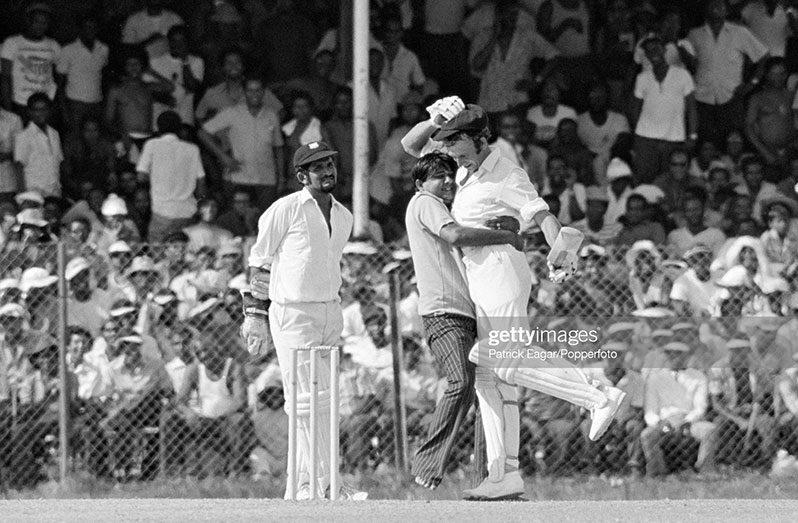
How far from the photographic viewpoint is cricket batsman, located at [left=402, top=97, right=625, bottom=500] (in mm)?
9008

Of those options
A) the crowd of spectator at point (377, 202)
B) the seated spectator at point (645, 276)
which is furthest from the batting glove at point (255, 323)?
the seated spectator at point (645, 276)

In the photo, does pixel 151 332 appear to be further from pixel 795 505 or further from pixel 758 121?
pixel 758 121

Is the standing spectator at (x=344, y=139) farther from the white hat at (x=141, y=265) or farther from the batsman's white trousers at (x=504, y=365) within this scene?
the batsman's white trousers at (x=504, y=365)

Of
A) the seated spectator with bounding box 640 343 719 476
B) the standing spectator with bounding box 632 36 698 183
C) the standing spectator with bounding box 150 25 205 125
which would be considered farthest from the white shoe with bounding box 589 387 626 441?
the standing spectator with bounding box 150 25 205 125

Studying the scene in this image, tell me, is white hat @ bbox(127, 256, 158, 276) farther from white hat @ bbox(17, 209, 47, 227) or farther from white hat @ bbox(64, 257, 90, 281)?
white hat @ bbox(17, 209, 47, 227)

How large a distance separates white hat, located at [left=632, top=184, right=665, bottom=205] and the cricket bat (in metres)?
6.65

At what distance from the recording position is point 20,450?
11.8 meters

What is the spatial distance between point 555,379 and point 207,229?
244 inches

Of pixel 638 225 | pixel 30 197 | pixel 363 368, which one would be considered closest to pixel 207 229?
pixel 30 197

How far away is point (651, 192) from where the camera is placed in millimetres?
15531

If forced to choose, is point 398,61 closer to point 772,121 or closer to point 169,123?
point 169,123

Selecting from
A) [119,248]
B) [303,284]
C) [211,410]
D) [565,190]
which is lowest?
[211,410]

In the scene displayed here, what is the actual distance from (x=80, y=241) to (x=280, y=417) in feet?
9.60

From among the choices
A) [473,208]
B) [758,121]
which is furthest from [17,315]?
[758,121]
